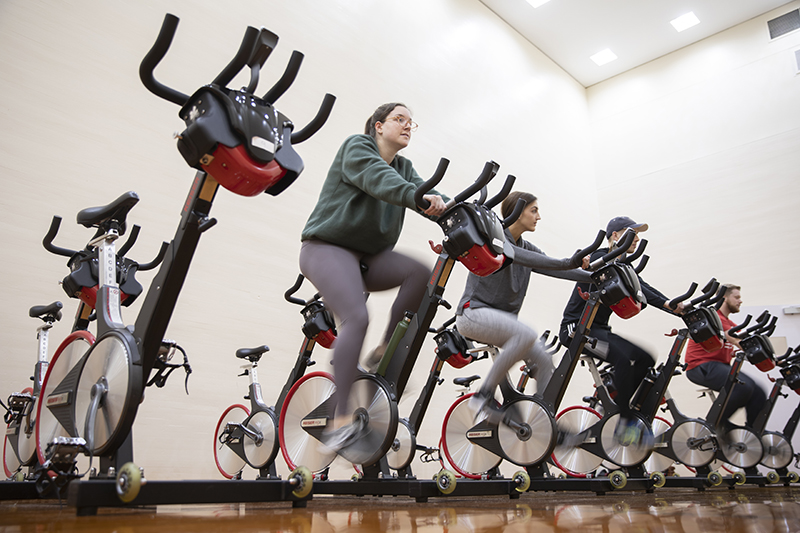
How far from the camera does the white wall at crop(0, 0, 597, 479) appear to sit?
335 centimetres

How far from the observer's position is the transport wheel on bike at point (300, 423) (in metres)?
2.47

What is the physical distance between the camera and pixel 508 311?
117 inches

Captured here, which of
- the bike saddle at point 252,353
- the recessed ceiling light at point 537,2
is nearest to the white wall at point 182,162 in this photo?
the bike saddle at point 252,353

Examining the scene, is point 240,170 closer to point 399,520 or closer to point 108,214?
point 108,214

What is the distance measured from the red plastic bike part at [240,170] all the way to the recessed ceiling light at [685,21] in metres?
8.15

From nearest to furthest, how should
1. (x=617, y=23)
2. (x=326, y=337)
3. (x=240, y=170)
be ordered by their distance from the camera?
(x=240, y=170) → (x=326, y=337) → (x=617, y=23)

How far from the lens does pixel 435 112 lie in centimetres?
613

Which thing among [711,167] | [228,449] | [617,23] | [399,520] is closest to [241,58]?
[399,520]

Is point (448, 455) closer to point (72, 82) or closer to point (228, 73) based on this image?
point (228, 73)

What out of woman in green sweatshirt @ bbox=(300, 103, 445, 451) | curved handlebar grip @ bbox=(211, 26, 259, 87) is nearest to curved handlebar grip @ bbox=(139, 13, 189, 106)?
curved handlebar grip @ bbox=(211, 26, 259, 87)

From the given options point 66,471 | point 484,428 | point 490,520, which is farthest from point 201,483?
point 484,428

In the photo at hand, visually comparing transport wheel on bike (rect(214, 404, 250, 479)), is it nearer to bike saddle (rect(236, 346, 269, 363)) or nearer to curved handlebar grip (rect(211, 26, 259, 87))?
bike saddle (rect(236, 346, 269, 363))

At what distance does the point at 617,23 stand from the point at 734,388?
213 inches

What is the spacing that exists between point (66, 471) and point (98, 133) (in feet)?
8.81
